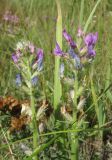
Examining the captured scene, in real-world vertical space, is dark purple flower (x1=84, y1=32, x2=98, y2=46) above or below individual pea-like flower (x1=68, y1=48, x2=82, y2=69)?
above

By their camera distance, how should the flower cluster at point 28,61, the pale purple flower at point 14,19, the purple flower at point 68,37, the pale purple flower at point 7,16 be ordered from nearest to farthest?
the purple flower at point 68,37
the flower cluster at point 28,61
the pale purple flower at point 14,19
the pale purple flower at point 7,16

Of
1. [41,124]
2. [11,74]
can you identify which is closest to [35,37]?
[11,74]

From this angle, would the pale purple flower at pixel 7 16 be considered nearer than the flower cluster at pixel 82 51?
No

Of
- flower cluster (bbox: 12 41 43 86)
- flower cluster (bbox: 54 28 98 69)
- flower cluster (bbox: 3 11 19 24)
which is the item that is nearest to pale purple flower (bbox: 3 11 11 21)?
flower cluster (bbox: 3 11 19 24)

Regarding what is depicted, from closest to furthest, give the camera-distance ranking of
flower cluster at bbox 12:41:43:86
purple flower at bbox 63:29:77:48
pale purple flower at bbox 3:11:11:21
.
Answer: purple flower at bbox 63:29:77:48 < flower cluster at bbox 12:41:43:86 < pale purple flower at bbox 3:11:11:21

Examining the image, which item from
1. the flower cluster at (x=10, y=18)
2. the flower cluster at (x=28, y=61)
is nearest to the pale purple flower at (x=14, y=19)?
the flower cluster at (x=10, y=18)

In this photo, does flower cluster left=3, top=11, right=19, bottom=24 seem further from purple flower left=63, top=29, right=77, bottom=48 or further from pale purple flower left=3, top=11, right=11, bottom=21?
purple flower left=63, top=29, right=77, bottom=48

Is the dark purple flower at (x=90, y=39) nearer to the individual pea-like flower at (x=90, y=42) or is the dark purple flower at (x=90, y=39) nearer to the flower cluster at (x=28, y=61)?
the individual pea-like flower at (x=90, y=42)

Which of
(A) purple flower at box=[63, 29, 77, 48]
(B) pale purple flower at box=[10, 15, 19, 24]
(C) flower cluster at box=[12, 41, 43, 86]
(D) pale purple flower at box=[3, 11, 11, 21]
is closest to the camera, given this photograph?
(A) purple flower at box=[63, 29, 77, 48]

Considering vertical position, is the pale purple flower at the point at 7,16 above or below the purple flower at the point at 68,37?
above

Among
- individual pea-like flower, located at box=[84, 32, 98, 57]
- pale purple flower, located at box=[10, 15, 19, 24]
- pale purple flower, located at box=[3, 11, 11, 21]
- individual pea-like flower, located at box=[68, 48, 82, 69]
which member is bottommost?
individual pea-like flower, located at box=[68, 48, 82, 69]

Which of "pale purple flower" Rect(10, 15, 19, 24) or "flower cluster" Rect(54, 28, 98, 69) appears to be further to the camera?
"pale purple flower" Rect(10, 15, 19, 24)

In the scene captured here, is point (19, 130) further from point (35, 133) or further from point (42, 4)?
point (42, 4)

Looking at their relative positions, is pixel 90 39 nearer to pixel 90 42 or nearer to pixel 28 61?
pixel 90 42
